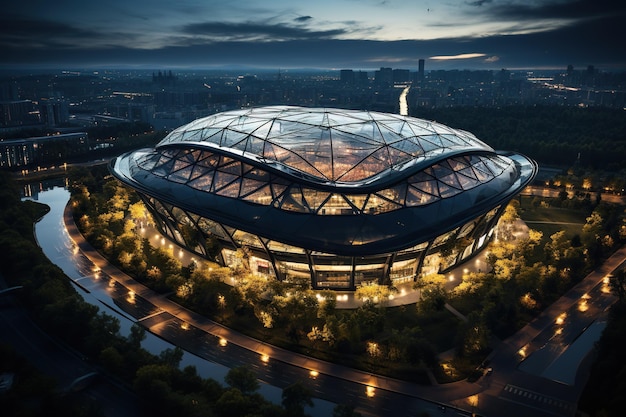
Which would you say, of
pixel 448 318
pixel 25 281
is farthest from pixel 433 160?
pixel 25 281

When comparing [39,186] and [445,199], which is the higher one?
[445,199]

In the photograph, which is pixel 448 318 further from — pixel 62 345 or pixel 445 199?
pixel 62 345

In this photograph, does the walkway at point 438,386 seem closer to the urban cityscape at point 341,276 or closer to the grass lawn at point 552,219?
the urban cityscape at point 341,276

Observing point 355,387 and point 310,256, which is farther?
point 310,256

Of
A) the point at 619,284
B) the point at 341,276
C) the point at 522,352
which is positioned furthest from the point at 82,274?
the point at 619,284

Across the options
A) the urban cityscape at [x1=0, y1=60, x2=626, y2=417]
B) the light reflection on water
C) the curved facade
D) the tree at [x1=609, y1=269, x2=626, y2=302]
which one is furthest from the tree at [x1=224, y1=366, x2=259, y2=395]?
the tree at [x1=609, y1=269, x2=626, y2=302]

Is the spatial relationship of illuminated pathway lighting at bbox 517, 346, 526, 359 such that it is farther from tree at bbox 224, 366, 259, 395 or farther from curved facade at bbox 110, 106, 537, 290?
tree at bbox 224, 366, 259, 395
